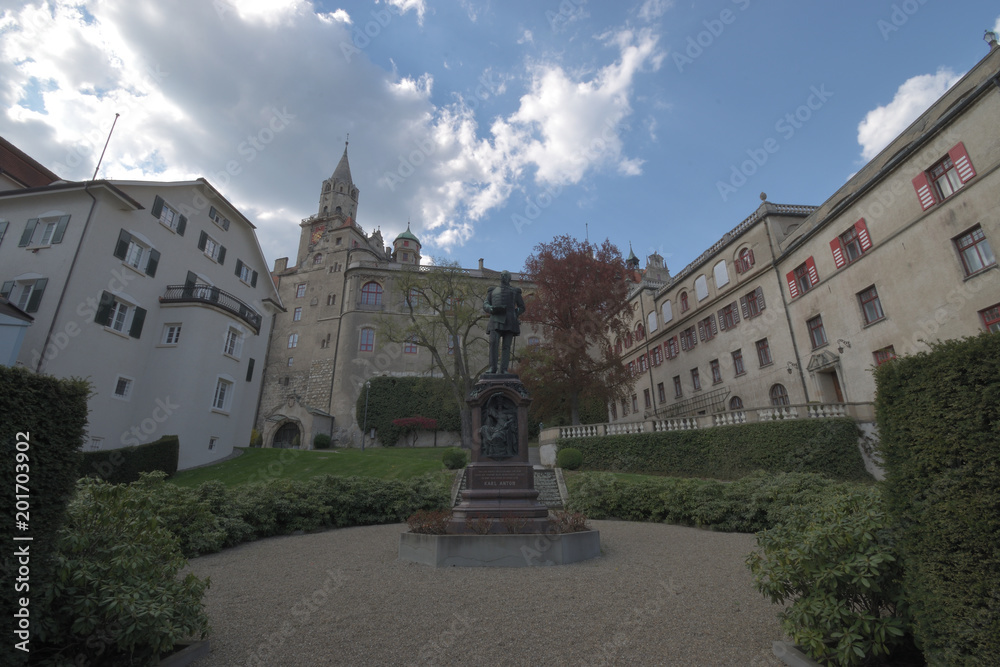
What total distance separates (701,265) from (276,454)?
29781 millimetres

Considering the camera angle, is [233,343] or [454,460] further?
[233,343]

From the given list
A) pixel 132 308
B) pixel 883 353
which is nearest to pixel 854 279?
pixel 883 353

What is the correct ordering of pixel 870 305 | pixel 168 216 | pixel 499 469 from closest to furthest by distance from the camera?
pixel 499 469 → pixel 870 305 → pixel 168 216

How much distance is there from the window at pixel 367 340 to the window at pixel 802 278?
34.1 metres

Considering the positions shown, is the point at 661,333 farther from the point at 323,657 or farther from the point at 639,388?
the point at 323,657

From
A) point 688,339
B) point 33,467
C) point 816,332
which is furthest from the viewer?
point 688,339

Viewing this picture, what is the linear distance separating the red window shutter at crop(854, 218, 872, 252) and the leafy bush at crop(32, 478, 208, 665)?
1000 inches

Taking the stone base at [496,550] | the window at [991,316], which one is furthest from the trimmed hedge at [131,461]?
the window at [991,316]

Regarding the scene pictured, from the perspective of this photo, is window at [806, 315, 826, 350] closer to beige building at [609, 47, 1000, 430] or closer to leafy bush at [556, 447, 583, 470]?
beige building at [609, 47, 1000, 430]

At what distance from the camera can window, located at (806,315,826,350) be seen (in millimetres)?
22594

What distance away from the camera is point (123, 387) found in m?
20.6

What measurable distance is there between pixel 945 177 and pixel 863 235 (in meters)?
3.53

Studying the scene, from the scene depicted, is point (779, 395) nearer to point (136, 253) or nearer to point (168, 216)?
point (136, 253)

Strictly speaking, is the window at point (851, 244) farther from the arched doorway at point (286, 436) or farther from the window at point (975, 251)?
the arched doorway at point (286, 436)
